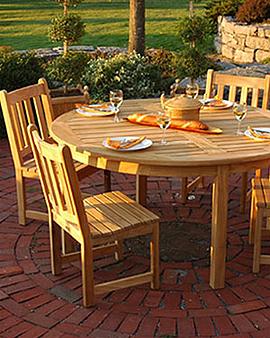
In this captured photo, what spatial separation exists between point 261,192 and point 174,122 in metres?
0.69

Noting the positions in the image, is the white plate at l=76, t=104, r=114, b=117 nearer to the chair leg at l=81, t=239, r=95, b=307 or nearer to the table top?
the table top

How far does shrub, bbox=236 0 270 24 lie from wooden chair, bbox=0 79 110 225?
809cm

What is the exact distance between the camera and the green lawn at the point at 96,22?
14.2m

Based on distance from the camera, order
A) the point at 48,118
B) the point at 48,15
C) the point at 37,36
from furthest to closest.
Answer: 1. the point at 48,15
2. the point at 37,36
3. the point at 48,118

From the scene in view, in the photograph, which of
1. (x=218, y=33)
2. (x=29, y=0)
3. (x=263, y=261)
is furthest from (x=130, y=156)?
(x=29, y=0)

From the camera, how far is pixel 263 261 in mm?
3510

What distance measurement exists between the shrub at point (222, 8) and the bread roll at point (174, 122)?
31.6 ft

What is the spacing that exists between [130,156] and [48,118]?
1429mm

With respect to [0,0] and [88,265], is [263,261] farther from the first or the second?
[0,0]

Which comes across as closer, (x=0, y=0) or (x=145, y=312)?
(x=145, y=312)

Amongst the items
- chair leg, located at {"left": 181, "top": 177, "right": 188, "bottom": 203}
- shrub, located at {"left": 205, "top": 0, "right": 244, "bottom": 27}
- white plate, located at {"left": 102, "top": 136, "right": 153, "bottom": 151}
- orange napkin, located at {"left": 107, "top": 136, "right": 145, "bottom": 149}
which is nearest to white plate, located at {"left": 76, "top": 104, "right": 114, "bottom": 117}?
white plate, located at {"left": 102, "top": 136, "right": 153, "bottom": 151}

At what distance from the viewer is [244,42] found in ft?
36.1

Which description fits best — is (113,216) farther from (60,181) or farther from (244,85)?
(244,85)

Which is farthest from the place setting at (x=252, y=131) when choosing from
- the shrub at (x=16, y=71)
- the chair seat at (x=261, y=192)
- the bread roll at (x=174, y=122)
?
the shrub at (x=16, y=71)
